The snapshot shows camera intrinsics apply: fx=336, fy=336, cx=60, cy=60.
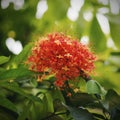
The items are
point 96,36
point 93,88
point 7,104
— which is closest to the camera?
point 93,88

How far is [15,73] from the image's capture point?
1.18 m

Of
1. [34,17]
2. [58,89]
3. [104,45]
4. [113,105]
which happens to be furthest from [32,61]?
[34,17]

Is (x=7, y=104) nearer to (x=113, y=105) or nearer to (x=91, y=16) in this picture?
(x=113, y=105)

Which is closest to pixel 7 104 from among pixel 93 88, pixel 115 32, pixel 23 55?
pixel 23 55

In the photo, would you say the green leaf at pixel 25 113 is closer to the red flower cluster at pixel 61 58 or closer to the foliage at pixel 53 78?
the foliage at pixel 53 78

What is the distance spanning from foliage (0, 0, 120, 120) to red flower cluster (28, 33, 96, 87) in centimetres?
4

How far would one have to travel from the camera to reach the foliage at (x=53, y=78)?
1.16 m

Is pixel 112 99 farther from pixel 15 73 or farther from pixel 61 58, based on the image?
pixel 15 73

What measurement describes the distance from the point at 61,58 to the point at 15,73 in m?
0.17

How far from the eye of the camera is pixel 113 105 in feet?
3.75

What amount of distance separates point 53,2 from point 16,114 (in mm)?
665

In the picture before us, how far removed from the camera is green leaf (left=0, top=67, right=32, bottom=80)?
1172mm

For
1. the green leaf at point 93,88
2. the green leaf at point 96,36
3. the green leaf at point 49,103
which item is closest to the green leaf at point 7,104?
the green leaf at point 49,103

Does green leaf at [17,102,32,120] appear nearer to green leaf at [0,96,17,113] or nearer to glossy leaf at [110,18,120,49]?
green leaf at [0,96,17,113]
